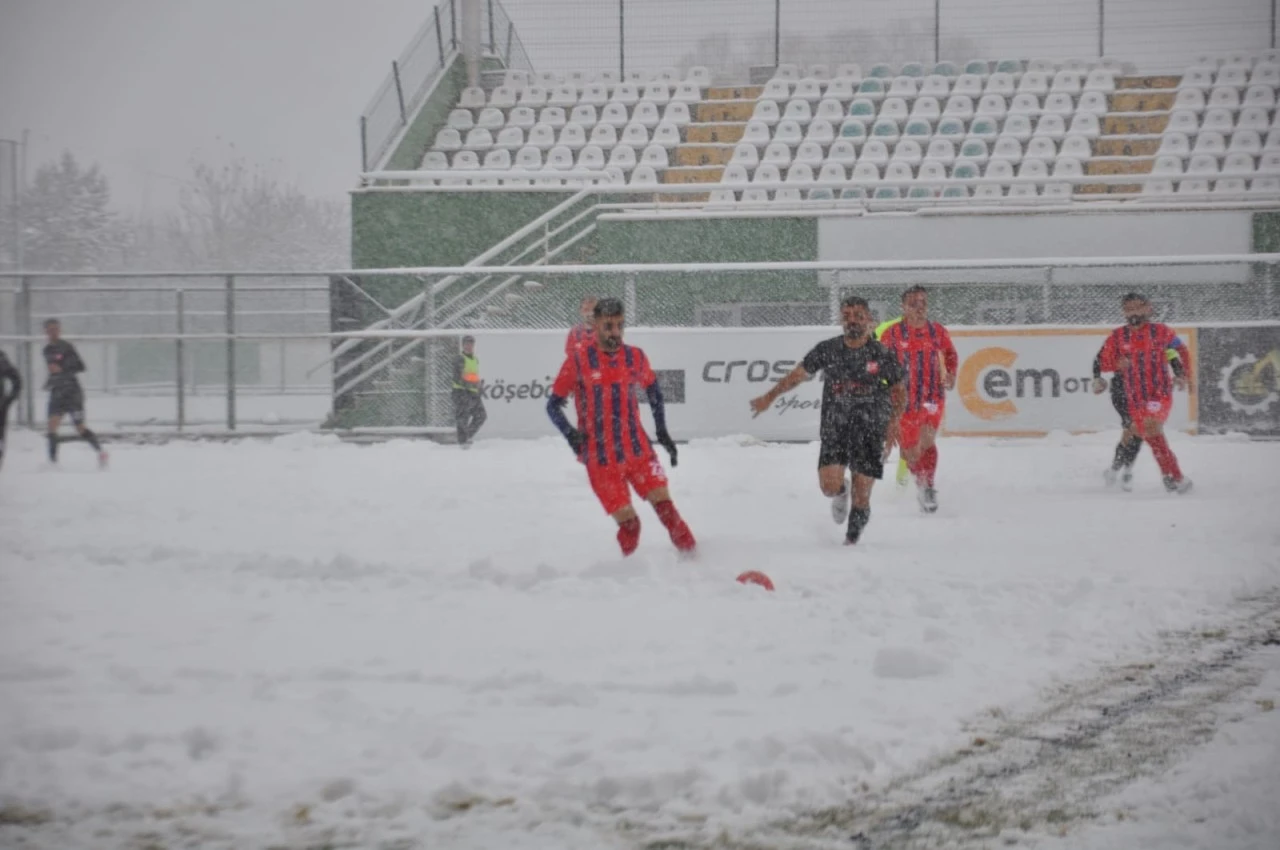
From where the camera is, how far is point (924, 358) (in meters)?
11.2

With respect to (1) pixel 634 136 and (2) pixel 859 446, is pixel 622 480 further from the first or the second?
(1) pixel 634 136

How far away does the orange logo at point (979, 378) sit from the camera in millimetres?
→ 18172

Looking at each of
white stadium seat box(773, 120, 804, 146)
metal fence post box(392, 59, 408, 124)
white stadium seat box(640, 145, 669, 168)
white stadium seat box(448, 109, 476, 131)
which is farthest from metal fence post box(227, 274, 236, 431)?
white stadium seat box(773, 120, 804, 146)

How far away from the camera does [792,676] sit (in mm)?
5117

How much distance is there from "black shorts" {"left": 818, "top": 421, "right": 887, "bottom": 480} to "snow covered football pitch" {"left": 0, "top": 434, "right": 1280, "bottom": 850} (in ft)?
1.77

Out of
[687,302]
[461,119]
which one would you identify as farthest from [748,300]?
[461,119]

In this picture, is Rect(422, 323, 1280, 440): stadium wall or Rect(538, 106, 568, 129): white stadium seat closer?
Rect(422, 323, 1280, 440): stadium wall

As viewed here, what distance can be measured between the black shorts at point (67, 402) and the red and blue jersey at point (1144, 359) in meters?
10.8

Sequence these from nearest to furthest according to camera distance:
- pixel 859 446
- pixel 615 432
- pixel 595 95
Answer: pixel 615 432, pixel 859 446, pixel 595 95

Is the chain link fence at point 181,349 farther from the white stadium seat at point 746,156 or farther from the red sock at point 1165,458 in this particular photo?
the red sock at point 1165,458

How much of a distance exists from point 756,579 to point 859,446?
2017 millimetres

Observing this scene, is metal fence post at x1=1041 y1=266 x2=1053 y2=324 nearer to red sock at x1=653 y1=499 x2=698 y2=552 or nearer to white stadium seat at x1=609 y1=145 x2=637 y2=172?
white stadium seat at x1=609 y1=145 x2=637 y2=172

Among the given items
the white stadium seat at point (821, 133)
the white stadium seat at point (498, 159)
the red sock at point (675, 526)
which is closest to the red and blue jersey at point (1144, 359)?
the red sock at point (675, 526)

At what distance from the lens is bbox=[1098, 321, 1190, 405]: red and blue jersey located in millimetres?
12062
